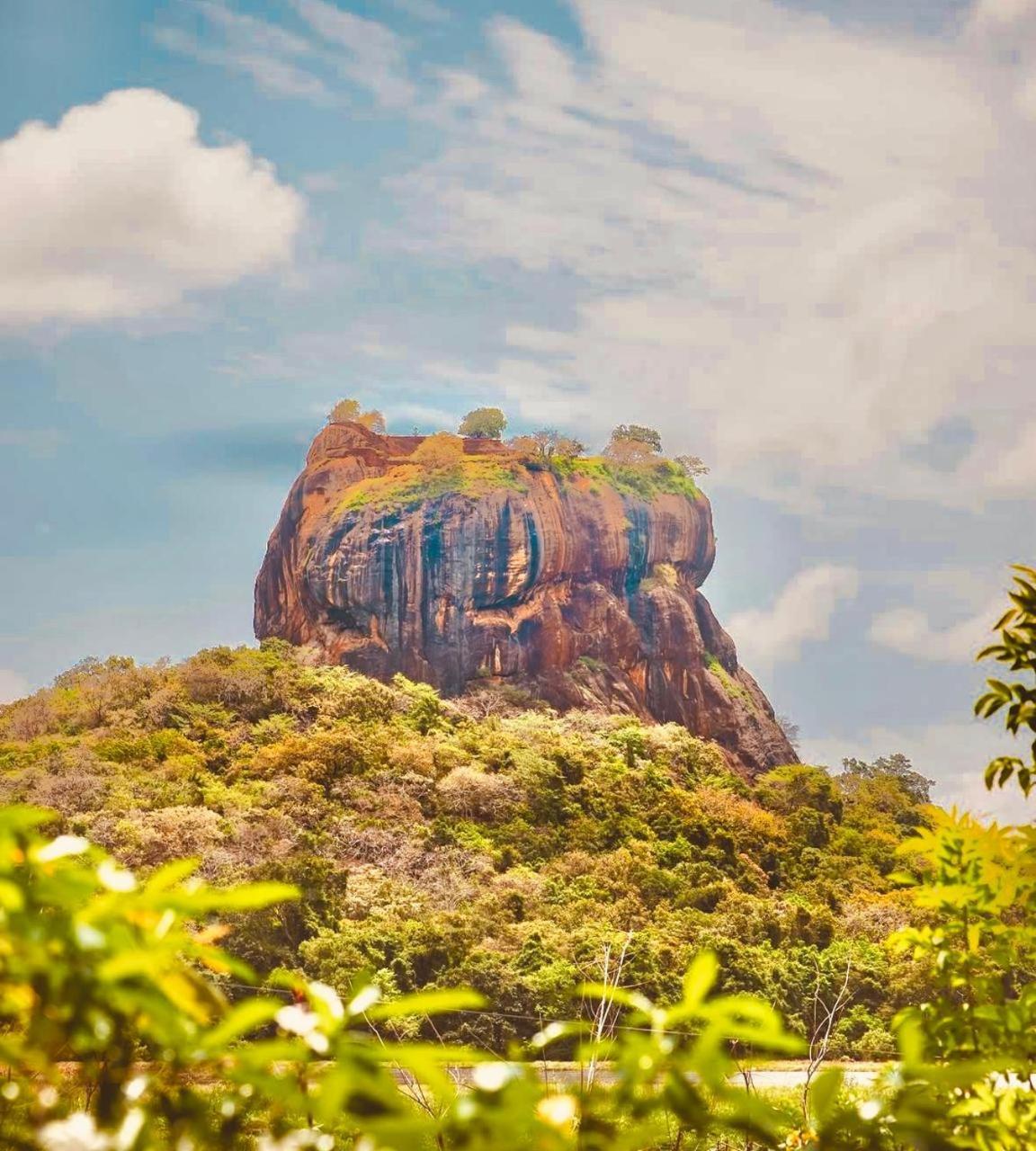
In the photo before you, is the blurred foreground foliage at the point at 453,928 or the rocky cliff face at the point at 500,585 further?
the rocky cliff face at the point at 500,585

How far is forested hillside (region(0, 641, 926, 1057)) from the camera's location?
490 inches

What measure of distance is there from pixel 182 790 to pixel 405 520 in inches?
518

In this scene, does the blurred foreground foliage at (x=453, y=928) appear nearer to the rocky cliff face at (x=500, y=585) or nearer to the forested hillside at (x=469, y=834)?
the forested hillside at (x=469, y=834)

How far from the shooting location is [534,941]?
12508 mm

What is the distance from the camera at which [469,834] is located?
52.8 ft

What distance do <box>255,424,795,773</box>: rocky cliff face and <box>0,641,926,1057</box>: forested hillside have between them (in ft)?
14.4

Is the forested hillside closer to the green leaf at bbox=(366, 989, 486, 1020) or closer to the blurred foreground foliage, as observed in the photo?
the blurred foreground foliage

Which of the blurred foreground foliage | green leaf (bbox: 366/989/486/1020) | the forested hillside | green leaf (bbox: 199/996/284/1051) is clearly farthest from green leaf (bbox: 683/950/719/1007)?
the forested hillside

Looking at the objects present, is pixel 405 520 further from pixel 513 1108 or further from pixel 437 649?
pixel 513 1108

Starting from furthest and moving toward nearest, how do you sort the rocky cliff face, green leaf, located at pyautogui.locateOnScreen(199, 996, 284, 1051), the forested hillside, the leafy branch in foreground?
the rocky cliff face < the forested hillside < the leafy branch in foreground < green leaf, located at pyautogui.locateOnScreen(199, 996, 284, 1051)

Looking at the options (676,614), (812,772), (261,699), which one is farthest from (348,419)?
(812,772)

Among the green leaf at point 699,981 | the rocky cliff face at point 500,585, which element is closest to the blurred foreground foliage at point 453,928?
the green leaf at point 699,981

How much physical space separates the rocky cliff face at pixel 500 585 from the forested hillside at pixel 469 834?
438cm

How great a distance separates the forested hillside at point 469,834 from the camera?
40.9 ft
